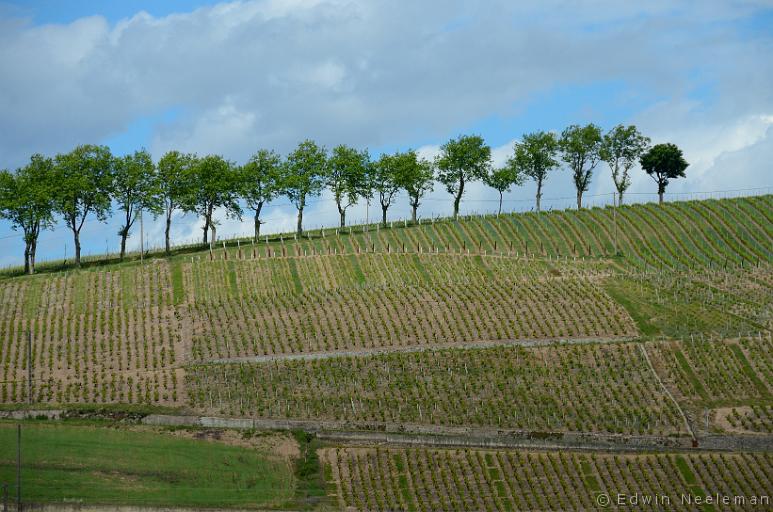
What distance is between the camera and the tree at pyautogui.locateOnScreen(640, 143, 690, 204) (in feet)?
515

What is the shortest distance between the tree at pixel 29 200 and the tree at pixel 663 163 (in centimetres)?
7917

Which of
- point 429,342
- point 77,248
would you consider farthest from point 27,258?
point 429,342

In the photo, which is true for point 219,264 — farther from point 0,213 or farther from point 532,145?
point 532,145

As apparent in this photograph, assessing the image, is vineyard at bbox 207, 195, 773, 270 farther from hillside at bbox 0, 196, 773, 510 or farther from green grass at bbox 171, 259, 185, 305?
green grass at bbox 171, 259, 185, 305

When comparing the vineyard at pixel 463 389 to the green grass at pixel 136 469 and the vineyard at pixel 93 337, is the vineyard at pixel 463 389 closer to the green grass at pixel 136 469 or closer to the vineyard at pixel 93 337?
the vineyard at pixel 93 337

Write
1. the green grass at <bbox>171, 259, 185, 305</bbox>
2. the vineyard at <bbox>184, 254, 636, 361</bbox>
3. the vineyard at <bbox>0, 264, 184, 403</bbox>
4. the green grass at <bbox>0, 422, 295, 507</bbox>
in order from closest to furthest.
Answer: the green grass at <bbox>0, 422, 295, 507</bbox> < the vineyard at <bbox>0, 264, 184, 403</bbox> < the vineyard at <bbox>184, 254, 636, 361</bbox> < the green grass at <bbox>171, 259, 185, 305</bbox>

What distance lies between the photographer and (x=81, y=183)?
12938 cm

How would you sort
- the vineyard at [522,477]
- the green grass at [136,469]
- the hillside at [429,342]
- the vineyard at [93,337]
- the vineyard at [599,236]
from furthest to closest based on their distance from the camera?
1. the vineyard at [599,236]
2. the vineyard at [93,337]
3. the hillside at [429,342]
4. the vineyard at [522,477]
5. the green grass at [136,469]

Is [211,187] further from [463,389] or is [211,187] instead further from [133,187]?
[463,389]

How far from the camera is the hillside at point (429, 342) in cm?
8238

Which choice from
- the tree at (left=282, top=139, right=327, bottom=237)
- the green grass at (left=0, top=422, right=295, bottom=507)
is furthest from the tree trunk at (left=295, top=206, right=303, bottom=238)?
the green grass at (left=0, top=422, right=295, bottom=507)

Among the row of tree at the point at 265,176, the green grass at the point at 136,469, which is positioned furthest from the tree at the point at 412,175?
the green grass at the point at 136,469

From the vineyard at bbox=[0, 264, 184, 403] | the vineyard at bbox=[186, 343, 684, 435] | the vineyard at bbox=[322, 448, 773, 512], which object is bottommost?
the vineyard at bbox=[322, 448, 773, 512]

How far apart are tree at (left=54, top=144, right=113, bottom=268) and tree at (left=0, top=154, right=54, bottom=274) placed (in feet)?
4.15
